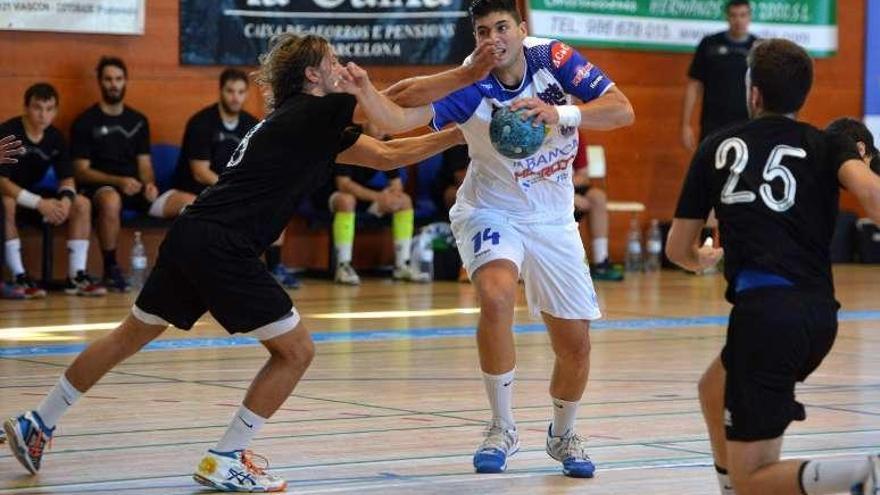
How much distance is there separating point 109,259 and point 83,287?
1.35 ft

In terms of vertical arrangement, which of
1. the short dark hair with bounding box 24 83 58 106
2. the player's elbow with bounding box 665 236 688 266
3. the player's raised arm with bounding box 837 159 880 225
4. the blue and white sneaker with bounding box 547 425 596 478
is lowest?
the blue and white sneaker with bounding box 547 425 596 478

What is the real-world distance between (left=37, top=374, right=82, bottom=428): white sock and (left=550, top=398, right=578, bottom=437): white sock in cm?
180

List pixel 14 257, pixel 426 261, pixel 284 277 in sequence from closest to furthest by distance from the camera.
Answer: pixel 14 257, pixel 284 277, pixel 426 261

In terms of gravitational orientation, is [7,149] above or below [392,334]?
above

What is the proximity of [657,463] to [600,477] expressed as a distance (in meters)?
0.31

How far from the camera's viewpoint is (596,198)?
15.4 m

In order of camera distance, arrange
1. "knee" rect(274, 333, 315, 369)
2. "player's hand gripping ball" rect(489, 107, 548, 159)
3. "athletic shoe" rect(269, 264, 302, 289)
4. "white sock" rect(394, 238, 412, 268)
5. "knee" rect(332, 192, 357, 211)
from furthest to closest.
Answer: "white sock" rect(394, 238, 412, 268) < "knee" rect(332, 192, 357, 211) < "athletic shoe" rect(269, 264, 302, 289) < "player's hand gripping ball" rect(489, 107, 548, 159) < "knee" rect(274, 333, 315, 369)

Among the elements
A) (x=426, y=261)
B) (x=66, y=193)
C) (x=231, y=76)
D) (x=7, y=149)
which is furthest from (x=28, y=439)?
(x=426, y=261)

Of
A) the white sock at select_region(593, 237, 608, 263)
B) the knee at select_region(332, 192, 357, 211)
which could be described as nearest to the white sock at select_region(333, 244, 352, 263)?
the knee at select_region(332, 192, 357, 211)

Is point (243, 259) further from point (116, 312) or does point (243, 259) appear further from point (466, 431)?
point (116, 312)

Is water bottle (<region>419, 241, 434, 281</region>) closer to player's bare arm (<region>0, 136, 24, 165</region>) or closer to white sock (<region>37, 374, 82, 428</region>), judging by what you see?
player's bare arm (<region>0, 136, 24, 165</region>)

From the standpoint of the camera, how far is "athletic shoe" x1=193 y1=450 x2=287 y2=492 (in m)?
5.60

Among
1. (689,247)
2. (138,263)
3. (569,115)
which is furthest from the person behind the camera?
(138,263)

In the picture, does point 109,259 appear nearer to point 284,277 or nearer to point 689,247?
point 284,277
